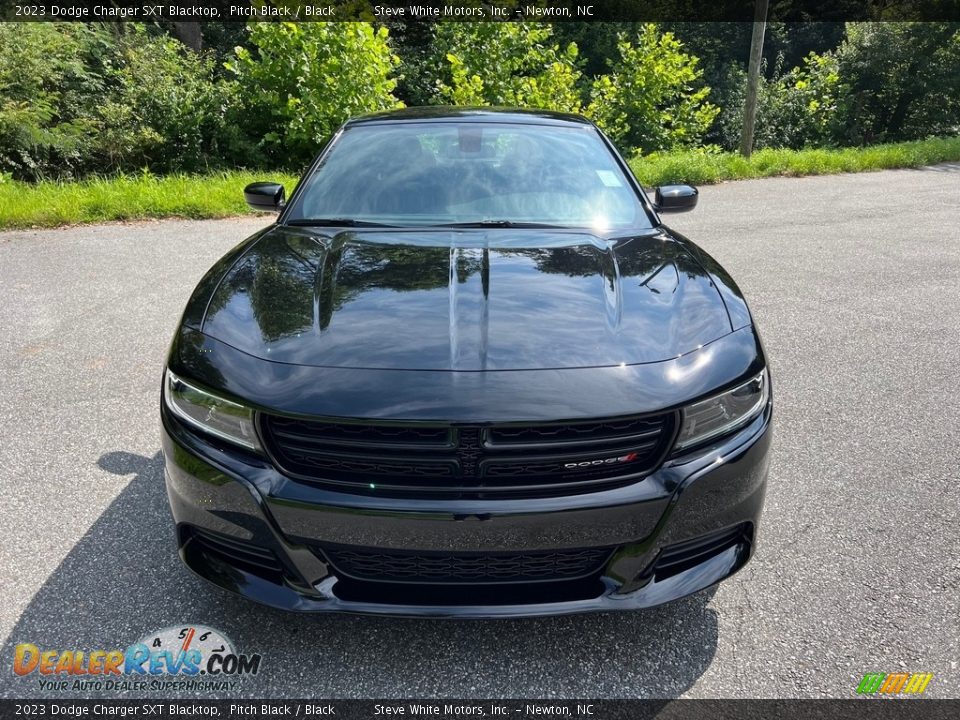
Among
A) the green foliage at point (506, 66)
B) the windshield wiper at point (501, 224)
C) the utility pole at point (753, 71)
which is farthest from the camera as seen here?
the utility pole at point (753, 71)

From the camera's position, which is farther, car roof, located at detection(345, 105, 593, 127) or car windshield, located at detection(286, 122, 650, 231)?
car roof, located at detection(345, 105, 593, 127)

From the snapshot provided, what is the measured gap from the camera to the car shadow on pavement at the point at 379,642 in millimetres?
1910

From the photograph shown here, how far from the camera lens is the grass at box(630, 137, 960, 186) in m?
12.0

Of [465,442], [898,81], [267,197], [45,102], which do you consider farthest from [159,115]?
[898,81]

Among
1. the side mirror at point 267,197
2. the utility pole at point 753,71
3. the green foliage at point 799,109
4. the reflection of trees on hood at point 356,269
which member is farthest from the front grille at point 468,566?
the green foliage at point 799,109

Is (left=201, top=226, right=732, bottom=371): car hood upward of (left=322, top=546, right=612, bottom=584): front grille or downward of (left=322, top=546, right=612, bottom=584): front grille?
upward

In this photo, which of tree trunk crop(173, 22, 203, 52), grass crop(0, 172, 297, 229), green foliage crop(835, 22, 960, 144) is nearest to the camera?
grass crop(0, 172, 297, 229)

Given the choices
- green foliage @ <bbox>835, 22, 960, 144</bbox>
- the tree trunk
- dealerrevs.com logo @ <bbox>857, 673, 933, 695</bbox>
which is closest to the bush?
the tree trunk

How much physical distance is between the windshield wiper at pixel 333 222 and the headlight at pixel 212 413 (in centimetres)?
106

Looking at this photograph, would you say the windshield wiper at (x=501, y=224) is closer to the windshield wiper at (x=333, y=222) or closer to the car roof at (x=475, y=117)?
the windshield wiper at (x=333, y=222)

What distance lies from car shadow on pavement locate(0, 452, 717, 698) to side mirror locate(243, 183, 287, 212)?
1.82 metres

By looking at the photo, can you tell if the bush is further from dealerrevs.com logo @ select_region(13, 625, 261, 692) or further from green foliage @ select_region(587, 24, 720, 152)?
dealerrevs.com logo @ select_region(13, 625, 261, 692)

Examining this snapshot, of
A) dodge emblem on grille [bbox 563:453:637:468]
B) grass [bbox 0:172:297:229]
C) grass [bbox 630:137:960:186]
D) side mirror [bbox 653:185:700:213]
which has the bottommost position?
grass [bbox 630:137:960:186]

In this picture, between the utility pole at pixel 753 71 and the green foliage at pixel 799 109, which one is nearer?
the utility pole at pixel 753 71
